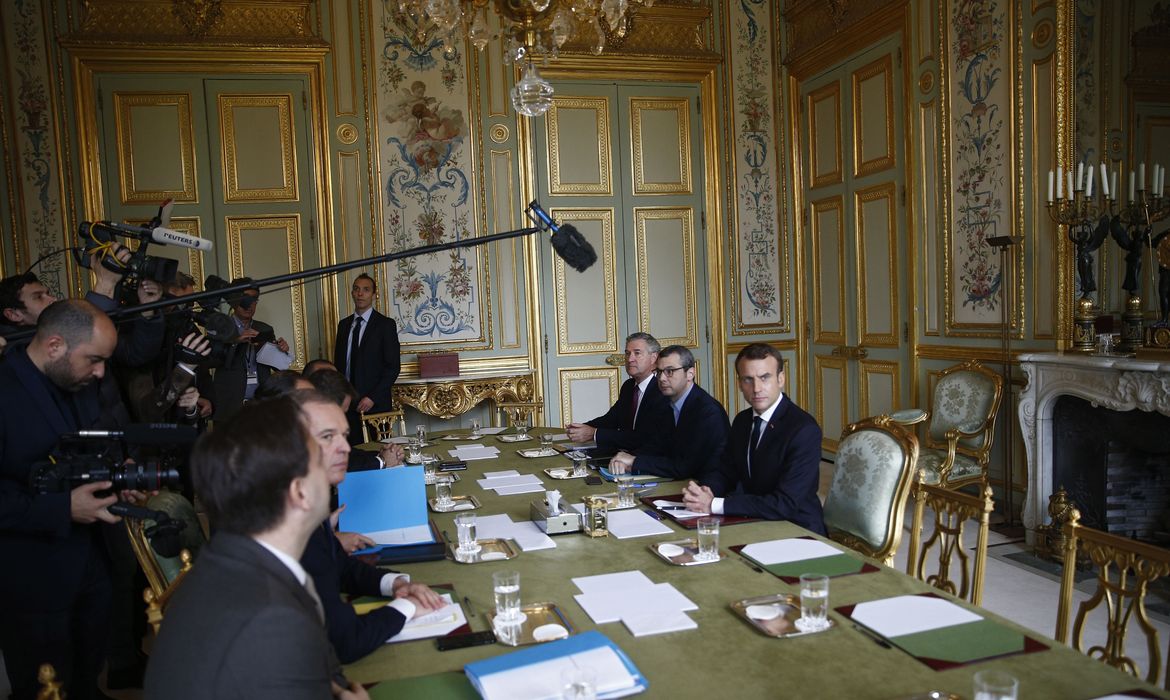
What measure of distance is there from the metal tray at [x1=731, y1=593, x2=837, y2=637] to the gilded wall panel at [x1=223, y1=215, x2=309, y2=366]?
17.3ft

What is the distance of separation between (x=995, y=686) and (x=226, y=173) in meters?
6.39

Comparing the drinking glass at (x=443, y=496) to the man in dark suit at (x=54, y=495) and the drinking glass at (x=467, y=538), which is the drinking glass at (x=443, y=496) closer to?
the drinking glass at (x=467, y=538)

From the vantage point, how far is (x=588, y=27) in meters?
6.74

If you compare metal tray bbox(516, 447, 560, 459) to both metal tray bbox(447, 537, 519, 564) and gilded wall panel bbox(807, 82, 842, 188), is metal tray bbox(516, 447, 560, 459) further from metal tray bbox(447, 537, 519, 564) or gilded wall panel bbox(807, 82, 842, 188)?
gilded wall panel bbox(807, 82, 842, 188)

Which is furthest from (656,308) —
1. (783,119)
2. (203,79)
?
(203,79)

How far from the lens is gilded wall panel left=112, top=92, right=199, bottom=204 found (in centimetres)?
613

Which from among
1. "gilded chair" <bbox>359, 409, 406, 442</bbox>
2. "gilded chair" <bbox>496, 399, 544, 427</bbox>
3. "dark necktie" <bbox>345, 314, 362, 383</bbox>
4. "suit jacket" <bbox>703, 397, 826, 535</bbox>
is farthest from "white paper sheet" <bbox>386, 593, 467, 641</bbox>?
"dark necktie" <bbox>345, 314, 362, 383</bbox>

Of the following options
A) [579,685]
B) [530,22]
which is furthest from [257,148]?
[579,685]

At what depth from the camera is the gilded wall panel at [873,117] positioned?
19.5ft

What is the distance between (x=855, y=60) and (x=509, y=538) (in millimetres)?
5341

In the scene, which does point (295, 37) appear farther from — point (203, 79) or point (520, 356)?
point (520, 356)

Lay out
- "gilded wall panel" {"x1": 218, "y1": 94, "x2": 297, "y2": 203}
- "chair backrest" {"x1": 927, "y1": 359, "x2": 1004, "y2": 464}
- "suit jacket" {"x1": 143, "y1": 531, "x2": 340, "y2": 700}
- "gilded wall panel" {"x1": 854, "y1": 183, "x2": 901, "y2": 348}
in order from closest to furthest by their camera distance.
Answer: "suit jacket" {"x1": 143, "y1": 531, "x2": 340, "y2": 700}
"chair backrest" {"x1": 927, "y1": 359, "x2": 1004, "y2": 464}
"gilded wall panel" {"x1": 854, "y1": 183, "x2": 901, "y2": 348}
"gilded wall panel" {"x1": 218, "y1": 94, "x2": 297, "y2": 203}

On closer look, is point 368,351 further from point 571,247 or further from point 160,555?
point 571,247

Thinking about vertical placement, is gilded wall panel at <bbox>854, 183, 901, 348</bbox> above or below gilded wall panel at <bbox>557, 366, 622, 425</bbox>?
above
